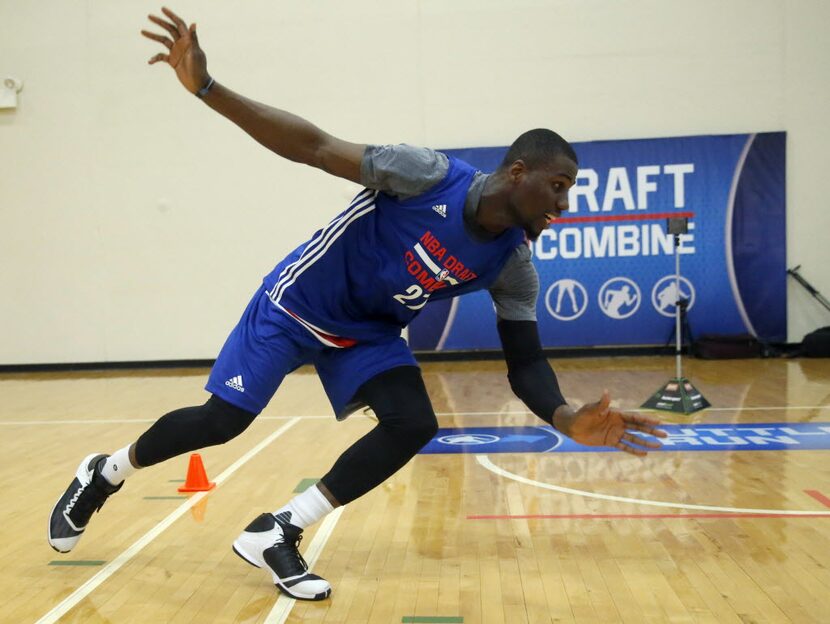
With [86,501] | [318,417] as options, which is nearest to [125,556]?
[86,501]

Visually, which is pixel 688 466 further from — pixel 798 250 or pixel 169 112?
pixel 169 112

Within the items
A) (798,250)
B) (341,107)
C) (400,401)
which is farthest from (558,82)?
(400,401)

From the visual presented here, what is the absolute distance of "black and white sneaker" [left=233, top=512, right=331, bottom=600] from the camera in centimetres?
290

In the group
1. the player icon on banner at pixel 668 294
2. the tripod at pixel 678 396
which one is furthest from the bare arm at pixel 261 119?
the player icon on banner at pixel 668 294

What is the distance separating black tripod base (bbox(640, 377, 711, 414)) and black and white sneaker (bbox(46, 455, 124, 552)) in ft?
15.5

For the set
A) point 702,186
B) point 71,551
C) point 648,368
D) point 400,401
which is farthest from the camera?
point 702,186

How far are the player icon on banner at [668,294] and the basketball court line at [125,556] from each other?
6.83 meters

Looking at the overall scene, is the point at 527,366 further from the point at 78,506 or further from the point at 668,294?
the point at 668,294

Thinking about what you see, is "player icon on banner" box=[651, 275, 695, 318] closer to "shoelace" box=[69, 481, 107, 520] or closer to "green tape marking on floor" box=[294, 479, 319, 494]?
"green tape marking on floor" box=[294, 479, 319, 494]

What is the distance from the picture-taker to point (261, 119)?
2.63m

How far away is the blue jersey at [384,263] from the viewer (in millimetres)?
2826

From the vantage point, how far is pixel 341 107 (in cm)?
1117

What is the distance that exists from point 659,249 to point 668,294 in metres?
0.60

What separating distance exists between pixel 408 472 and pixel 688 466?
1.65 m
